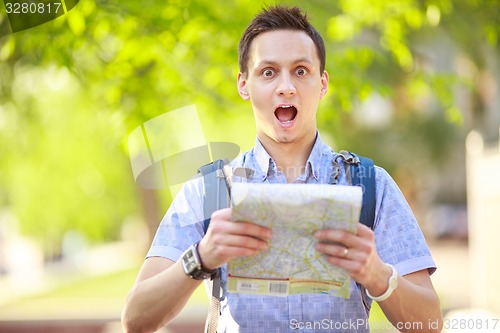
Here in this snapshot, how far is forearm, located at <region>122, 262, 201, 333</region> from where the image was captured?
5.41 ft

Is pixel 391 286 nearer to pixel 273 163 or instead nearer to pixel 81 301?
pixel 273 163

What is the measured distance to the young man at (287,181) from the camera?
1.70 metres

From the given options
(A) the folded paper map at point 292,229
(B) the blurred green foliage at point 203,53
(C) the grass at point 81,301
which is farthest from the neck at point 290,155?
(C) the grass at point 81,301

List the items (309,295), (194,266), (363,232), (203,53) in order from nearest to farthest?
A: (363,232)
(194,266)
(309,295)
(203,53)

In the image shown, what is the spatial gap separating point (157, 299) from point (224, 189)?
323 mm

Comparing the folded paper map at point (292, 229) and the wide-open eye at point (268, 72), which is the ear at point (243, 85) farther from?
the folded paper map at point (292, 229)

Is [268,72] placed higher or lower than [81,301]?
higher

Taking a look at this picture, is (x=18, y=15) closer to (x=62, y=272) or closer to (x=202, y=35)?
(x=202, y=35)

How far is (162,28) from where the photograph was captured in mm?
4855

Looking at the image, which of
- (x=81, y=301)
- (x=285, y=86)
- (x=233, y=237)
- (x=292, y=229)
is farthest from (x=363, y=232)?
(x=81, y=301)

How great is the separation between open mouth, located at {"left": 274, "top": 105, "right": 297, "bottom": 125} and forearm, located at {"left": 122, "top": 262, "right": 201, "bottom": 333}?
48cm

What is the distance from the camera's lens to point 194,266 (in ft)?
5.23

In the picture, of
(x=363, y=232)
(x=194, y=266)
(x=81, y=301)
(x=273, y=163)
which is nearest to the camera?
(x=363, y=232)

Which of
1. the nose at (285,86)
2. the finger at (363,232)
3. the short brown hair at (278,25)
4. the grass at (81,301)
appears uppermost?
the short brown hair at (278,25)
